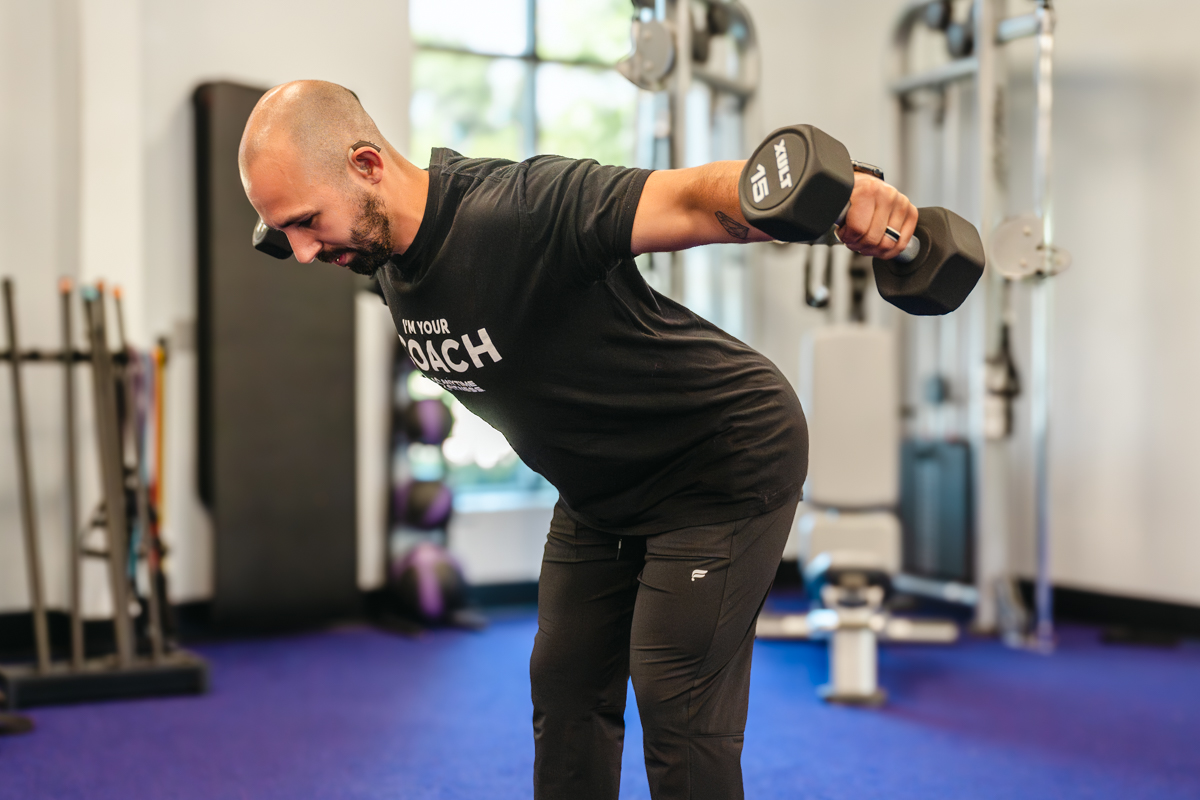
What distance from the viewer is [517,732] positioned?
292cm

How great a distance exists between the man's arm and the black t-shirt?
Result: 0.03m

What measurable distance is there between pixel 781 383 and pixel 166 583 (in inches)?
107

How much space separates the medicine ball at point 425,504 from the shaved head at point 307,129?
2911mm

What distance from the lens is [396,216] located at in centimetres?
137

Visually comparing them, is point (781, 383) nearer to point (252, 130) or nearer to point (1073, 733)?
point (252, 130)

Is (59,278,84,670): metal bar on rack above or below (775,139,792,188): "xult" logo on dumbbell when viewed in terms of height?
below

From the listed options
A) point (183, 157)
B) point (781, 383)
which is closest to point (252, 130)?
point (781, 383)

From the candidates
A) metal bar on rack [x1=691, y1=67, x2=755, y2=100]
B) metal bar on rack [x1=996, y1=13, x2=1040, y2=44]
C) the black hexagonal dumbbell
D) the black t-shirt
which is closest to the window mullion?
metal bar on rack [x1=691, y1=67, x2=755, y2=100]

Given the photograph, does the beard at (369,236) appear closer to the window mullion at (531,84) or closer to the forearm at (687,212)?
the forearm at (687,212)

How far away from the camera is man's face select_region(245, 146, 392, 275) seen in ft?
4.34

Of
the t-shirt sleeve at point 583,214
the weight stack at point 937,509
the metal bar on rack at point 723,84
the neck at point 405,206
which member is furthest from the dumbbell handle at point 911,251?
the weight stack at point 937,509

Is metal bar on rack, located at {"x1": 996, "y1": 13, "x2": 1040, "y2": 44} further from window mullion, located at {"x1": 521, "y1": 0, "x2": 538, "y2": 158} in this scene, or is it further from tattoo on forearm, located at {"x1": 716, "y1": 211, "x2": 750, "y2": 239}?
tattoo on forearm, located at {"x1": 716, "y1": 211, "x2": 750, "y2": 239}

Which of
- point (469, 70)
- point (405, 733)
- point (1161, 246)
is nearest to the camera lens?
point (405, 733)

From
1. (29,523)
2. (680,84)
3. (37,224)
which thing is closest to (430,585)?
(29,523)
